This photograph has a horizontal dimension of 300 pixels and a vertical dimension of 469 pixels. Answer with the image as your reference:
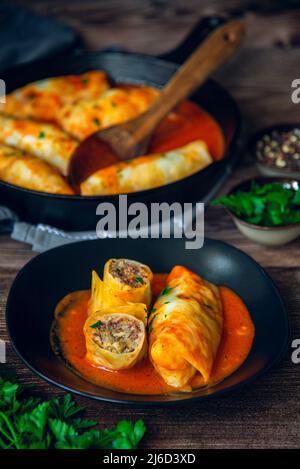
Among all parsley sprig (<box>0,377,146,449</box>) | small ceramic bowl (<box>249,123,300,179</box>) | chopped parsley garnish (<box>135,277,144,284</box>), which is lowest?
parsley sprig (<box>0,377,146,449</box>)

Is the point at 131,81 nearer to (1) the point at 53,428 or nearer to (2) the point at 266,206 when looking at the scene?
(2) the point at 266,206

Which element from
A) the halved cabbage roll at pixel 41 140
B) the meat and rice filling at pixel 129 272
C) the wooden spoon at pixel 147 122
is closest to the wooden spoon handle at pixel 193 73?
the wooden spoon at pixel 147 122

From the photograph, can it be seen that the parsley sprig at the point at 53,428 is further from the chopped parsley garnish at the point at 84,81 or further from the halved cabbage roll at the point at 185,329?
the chopped parsley garnish at the point at 84,81

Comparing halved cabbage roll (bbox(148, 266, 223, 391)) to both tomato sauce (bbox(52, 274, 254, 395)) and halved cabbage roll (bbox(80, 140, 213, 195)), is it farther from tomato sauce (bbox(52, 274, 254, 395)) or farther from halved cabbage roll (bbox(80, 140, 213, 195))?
halved cabbage roll (bbox(80, 140, 213, 195))

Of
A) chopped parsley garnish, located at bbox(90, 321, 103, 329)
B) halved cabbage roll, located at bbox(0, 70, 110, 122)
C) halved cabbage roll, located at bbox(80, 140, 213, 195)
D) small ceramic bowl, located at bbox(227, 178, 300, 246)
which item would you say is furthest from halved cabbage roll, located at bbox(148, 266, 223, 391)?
halved cabbage roll, located at bbox(0, 70, 110, 122)

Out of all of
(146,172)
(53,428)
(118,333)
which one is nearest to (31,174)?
(146,172)
